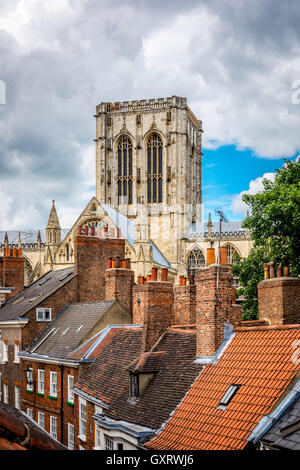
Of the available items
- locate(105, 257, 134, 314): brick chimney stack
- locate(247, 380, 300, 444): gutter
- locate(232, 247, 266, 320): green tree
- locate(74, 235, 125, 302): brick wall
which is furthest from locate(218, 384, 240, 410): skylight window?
locate(232, 247, 266, 320): green tree

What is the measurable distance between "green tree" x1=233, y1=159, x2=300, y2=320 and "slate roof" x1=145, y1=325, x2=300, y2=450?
62.9 ft

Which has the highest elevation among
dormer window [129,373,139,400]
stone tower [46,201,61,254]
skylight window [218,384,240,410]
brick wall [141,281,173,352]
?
stone tower [46,201,61,254]

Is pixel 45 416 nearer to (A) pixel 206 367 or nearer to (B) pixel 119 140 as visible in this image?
(A) pixel 206 367

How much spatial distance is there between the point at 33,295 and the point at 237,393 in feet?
60.4

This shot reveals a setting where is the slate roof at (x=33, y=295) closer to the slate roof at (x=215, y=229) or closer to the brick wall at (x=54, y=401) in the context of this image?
the brick wall at (x=54, y=401)

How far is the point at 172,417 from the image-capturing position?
42.4 ft

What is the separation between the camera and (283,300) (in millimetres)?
16656

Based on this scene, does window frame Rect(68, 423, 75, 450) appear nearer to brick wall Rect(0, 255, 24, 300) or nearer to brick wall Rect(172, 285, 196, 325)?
brick wall Rect(172, 285, 196, 325)

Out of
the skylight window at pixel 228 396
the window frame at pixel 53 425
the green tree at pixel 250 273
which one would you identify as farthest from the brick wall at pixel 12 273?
the skylight window at pixel 228 396

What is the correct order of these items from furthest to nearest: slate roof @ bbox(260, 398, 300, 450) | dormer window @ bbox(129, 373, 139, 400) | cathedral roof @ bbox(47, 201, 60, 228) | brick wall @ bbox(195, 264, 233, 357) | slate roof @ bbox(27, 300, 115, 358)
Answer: cathedral roof @ bbox(47, 201, 60, 228), slate roof @ bbox(27, 300, 115, 358), dormer window @ bbox(129, 373, 139, 400), brick wall @ bbox(195, 264, 233, 357), slate roof @ bbox(260, 398, 300, 450)

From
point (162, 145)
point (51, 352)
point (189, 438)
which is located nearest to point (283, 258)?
point (51, 352)

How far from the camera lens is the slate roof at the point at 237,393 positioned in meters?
11.1

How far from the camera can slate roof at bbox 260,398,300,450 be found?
9.46m

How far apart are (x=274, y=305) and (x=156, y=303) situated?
3246 millimetres
